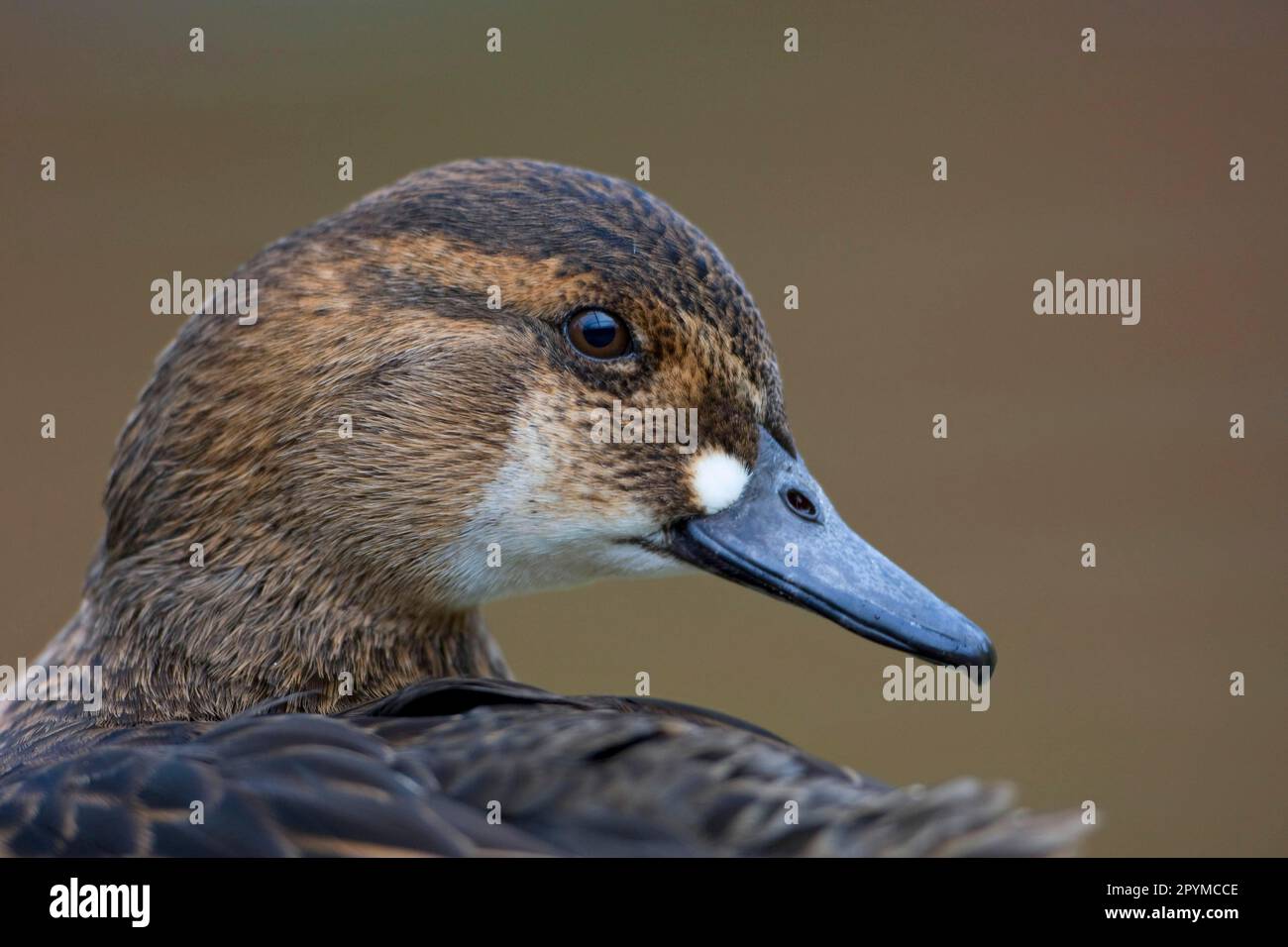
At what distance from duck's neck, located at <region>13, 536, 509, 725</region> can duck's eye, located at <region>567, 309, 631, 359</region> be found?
1.51 feet

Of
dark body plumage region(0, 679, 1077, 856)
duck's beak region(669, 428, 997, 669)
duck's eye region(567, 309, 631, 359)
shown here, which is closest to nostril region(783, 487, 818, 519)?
duck's beak region(669, 428, 997, 669)

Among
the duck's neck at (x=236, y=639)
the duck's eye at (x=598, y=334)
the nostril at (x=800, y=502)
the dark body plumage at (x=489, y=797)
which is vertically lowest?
the dark body plumage at (x=489, y=797)

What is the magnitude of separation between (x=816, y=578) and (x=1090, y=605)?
14.8 ft

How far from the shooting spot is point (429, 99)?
7344 millimetres

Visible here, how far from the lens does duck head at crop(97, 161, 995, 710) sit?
84.4 inches

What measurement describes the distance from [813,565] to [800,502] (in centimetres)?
12

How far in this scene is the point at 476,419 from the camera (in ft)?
7.13

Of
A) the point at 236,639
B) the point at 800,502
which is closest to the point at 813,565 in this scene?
the point at 800,502

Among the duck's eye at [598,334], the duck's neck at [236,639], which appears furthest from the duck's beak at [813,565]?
the duck's neck at [236,639]

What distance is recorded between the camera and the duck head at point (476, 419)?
7.04ft

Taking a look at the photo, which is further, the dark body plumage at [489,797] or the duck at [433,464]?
the duck at [433,464]

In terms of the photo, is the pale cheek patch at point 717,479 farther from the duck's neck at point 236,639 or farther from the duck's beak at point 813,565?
the duck's neck at point 236,639

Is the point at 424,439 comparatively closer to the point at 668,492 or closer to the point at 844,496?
the point at 668,492
